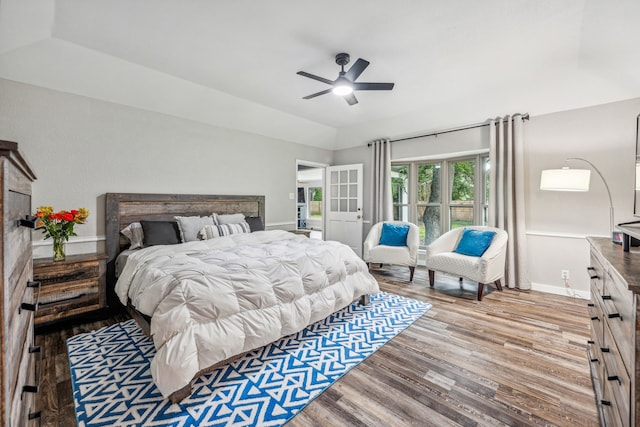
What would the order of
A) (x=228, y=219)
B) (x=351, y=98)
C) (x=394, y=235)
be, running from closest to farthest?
(x=351, y=98), (x=228, y=219), (x=394, y=235)

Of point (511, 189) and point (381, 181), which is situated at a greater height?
point (381, 181)

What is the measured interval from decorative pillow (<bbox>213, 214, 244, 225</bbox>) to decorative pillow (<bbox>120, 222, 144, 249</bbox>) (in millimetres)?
903

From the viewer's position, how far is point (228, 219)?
4109mm

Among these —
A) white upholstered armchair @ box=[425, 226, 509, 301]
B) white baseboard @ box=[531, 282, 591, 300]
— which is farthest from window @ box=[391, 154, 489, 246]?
white baseboard @ box=[531, 282, 591, 300]

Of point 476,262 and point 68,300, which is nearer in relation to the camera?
point 68,300

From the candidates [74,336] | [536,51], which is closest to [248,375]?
[74,336]

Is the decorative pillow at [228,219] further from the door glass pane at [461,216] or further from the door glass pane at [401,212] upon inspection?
the door glass pane at [461,216]

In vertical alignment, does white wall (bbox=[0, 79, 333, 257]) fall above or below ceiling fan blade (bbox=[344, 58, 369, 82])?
below

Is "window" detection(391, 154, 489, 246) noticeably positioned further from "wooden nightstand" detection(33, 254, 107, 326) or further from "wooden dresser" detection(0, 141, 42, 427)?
"wooden dresser" detection(0, 141, 42, 427)

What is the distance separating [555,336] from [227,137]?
4.71 meters

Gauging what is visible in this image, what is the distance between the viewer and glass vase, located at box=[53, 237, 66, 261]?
283 centimetres

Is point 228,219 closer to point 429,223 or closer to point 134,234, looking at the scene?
point 134,234

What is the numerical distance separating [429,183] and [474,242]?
186 centimetres

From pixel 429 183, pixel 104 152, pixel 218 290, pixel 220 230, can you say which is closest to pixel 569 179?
pixel 429 183
